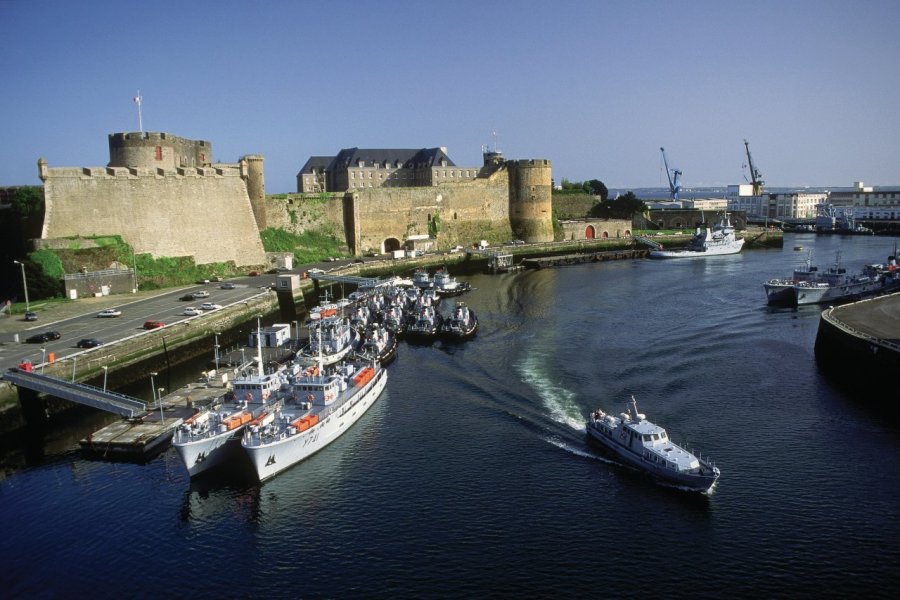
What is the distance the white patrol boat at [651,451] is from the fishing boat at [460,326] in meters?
14.2

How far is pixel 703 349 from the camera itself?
3222cm

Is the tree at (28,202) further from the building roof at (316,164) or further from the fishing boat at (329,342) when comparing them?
the building roof at (316,164)

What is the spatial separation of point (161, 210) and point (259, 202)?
12.1 m

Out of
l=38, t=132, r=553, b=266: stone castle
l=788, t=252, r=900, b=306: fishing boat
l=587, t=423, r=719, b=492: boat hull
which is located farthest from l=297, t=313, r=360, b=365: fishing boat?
l=788, t=252, r=900, b=306: fishing boat

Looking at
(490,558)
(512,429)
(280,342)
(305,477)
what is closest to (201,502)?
(305,477)

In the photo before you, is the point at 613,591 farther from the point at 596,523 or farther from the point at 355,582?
the point at 355,582

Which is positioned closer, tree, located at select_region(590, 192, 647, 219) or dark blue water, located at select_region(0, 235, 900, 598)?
dark blue water, located at select_region(0, 235, 900, 598)

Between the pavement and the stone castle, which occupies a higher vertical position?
the stone castle

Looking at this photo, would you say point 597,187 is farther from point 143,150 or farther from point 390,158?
point 143,150

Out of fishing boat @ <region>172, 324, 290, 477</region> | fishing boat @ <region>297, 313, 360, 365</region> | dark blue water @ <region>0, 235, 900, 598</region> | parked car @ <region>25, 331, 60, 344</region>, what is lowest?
dark blue water @ <region>0, 235, 900, 598</region>

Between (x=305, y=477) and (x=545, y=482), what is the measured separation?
6931mm

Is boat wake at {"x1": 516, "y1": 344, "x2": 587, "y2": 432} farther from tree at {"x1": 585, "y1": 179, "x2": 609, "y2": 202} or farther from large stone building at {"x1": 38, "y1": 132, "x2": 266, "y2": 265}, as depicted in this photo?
tree at {"x1": 585, "y1": 179, "x2": 609, "y2": 202}

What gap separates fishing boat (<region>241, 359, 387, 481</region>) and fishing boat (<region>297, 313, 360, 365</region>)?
1795 mm

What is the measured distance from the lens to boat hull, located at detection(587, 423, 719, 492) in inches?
725
